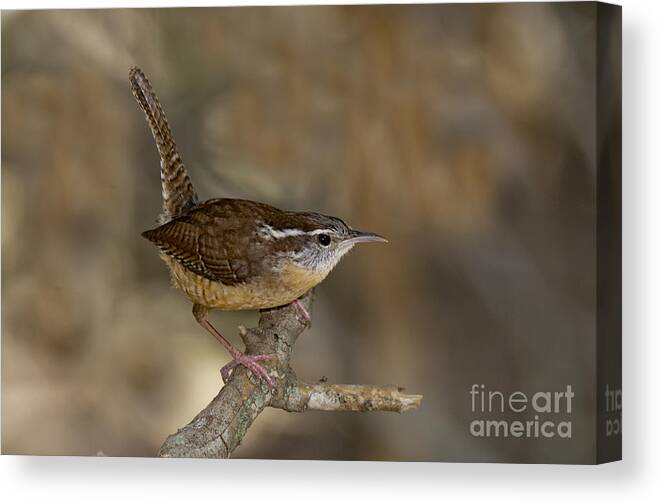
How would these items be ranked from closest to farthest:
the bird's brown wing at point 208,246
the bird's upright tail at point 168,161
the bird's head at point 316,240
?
1. the bird's head at point 316,240
2. the bird's brown wing at point 208,246
3. the bird's upright tail at point 168,161


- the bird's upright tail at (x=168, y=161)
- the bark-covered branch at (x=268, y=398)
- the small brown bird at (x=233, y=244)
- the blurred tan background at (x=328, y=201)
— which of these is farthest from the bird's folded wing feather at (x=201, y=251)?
the bark-covered branch at (x=268, y=398)

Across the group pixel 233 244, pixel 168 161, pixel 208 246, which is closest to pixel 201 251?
pixel 208 246

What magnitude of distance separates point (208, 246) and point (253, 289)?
35 cm

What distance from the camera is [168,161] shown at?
5629mm

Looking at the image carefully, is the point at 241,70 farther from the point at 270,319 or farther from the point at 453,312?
the point at 453,312

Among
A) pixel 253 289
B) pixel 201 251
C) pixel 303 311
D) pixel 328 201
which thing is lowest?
pixel 253 289

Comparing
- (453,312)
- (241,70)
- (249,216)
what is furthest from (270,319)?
(241,70)

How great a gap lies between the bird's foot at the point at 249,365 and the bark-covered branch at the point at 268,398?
29 mm

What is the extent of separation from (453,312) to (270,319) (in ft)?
3.31

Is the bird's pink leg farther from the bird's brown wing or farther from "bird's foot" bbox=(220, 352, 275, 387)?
the bird's brown wing

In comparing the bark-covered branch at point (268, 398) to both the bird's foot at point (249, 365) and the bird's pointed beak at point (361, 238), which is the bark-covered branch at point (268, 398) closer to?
the bird's foot at point (249, 365)

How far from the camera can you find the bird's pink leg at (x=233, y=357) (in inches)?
213

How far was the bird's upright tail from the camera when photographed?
5629mm

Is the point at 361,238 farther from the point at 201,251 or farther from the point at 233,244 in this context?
the point at 201,251
